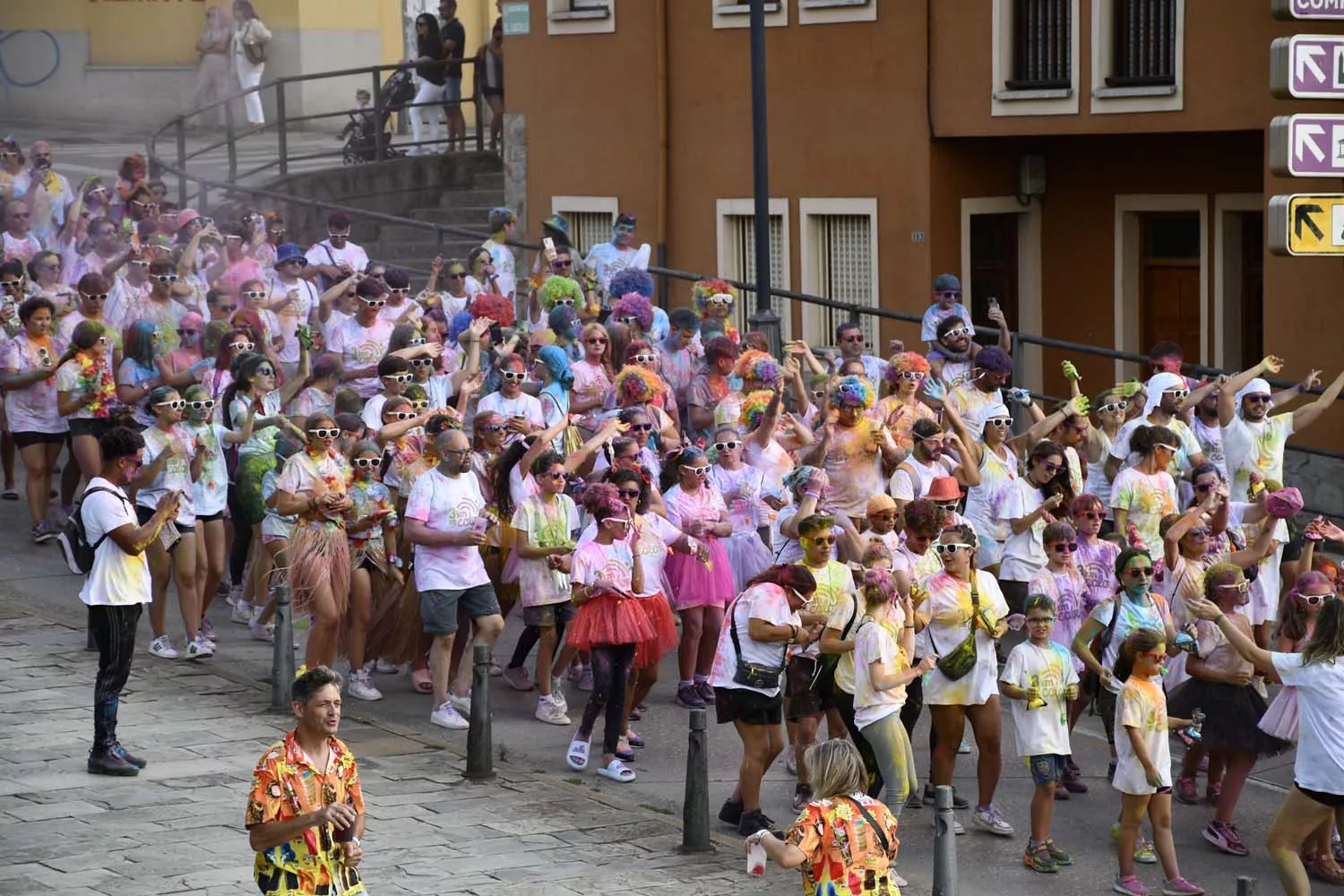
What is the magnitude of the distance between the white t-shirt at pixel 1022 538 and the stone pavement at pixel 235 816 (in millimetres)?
3243

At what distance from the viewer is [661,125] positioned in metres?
25.9

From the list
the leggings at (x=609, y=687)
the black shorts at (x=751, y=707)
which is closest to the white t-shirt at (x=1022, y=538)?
the leggings at (x=609, y=687)

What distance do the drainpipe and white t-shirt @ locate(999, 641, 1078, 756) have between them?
1353 cm

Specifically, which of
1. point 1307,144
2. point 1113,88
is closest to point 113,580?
point 1307,144

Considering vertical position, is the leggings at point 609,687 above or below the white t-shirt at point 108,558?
below

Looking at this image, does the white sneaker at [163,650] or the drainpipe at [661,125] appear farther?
the drainpipe at [661,125]

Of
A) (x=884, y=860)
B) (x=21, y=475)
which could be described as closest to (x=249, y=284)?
(x=21, y=475)

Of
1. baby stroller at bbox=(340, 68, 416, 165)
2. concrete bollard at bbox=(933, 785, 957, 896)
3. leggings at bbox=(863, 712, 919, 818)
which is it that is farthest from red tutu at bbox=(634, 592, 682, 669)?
baby stroller at bbox=(340, 68, 416, 165)

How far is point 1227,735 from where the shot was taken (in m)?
12.5

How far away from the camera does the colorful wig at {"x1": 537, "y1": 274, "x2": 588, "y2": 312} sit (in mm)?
18391

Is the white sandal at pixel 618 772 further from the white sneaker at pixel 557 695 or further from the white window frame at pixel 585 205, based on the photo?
the white window frame at pixel 585 205

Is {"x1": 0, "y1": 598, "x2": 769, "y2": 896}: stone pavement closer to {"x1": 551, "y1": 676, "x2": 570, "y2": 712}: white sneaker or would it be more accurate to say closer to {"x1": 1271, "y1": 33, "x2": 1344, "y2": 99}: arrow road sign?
{"x1": 551, "y1": 676, "x2": 570, "y2": 712}: white sneaker

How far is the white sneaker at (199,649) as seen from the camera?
15406mm

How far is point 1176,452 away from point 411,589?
17.0ft
